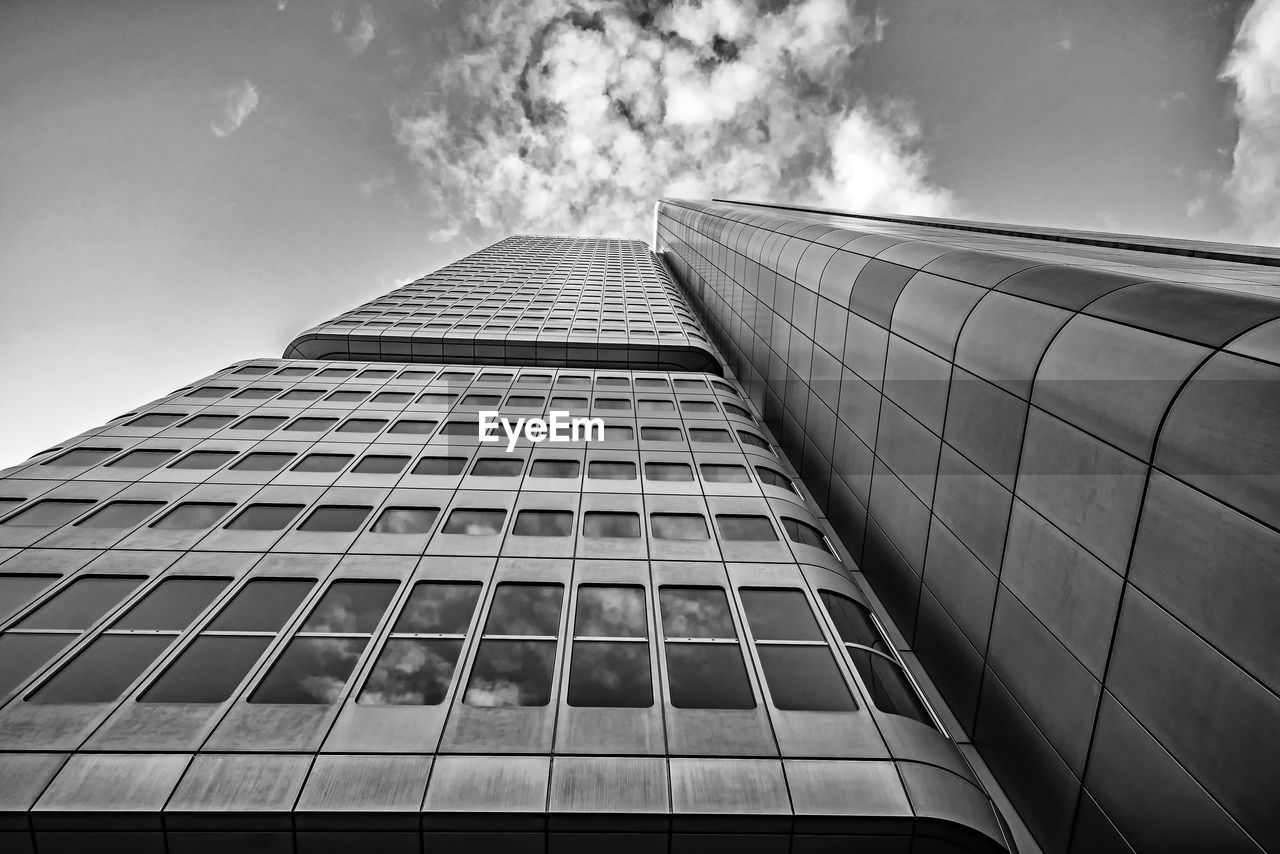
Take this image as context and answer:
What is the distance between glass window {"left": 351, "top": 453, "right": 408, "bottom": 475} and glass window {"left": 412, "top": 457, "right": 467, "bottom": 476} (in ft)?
1.67

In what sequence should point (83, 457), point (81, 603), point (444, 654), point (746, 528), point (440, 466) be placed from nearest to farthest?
point (444, 654) → point (81, 603) → point (746, 528) → point (83, 457) → point (440, 466)

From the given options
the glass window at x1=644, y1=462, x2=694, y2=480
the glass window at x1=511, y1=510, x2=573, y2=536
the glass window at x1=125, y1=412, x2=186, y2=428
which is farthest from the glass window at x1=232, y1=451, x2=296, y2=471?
the glass window at x1=644, y1=462, x2=694, y2=480

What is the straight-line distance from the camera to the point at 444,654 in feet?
36.5

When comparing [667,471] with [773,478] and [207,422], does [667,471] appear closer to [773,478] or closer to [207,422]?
[773,478]

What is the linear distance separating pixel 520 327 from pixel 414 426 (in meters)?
13.5

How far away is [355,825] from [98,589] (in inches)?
355

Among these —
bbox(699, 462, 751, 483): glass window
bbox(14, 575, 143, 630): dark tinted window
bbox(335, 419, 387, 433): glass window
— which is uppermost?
→ bbox(335, 419, 387, 433): glass window

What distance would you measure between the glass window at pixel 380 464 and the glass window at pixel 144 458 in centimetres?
593

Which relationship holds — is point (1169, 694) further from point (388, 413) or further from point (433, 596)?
point (388, 413)

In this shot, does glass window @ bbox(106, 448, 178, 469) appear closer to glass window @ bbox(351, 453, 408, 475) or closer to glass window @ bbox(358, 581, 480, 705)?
glass window @ bbox(351, 453, 408, 475)

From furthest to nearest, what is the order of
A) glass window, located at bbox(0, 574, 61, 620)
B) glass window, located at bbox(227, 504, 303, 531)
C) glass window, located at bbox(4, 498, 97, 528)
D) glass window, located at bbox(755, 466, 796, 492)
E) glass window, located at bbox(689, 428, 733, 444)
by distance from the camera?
glass window, located at bbox(689, 428, 733, 444) → glass window, located at bbox(755, 466, 796, 492) → glass window, located at bbox(227, 504, 303, 531) → glass window, located at bbox(4, 498, 97, 528) → glass window, located at bbox(0, 574, 61, 620)

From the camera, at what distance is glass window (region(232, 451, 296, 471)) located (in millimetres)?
17781

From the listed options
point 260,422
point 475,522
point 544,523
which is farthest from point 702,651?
point 260,422

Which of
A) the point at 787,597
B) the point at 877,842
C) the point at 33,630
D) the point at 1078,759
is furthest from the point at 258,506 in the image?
the point at 1078,759
